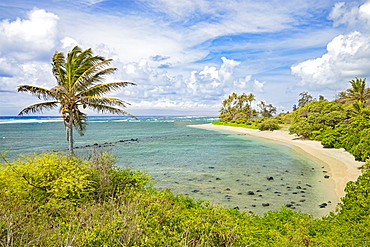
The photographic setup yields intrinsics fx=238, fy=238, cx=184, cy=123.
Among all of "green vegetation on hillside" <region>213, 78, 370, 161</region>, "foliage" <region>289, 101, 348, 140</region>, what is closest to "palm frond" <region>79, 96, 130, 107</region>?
"green vegetation on hillside" <region>213, 78, 370, 161</region>

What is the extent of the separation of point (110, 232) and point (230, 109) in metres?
93.0

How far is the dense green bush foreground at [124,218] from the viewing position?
16.0ft

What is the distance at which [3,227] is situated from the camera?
178 inches

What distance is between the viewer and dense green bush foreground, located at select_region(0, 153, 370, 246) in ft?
16.0

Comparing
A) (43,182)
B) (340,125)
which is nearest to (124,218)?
(43,182)

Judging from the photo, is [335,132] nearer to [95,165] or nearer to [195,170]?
[195,170]

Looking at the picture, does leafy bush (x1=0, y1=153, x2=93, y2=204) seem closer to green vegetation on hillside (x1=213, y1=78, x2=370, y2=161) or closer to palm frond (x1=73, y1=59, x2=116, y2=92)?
palm frond (x1=73, y1=59, x2=116, y2=92)

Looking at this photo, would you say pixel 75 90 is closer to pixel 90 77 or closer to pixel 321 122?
pixel 90 77

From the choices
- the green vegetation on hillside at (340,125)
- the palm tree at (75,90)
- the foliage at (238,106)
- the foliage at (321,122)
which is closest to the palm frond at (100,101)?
the palm tree at (75,90)

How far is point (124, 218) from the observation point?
16.7 feet

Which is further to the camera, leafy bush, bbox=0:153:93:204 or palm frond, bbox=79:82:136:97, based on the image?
Result: palm frond, bbox=79:82:136:97

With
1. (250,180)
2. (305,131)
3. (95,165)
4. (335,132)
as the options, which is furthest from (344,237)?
(305,131)

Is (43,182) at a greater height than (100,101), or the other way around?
(100,101)

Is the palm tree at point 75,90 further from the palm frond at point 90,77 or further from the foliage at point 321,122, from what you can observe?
the foliage at point 321,122
